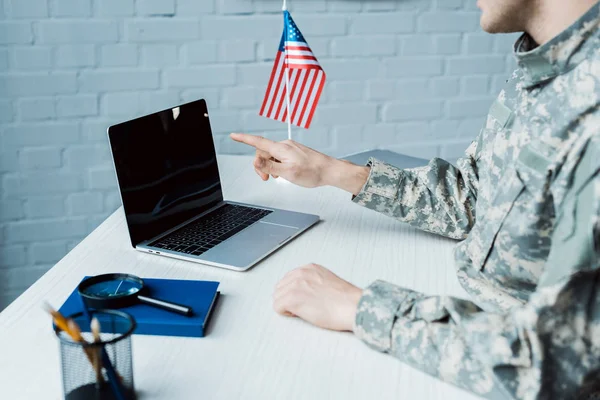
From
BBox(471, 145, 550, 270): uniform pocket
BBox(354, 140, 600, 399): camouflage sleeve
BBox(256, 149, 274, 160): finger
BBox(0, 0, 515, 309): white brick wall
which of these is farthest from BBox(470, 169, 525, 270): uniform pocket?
BBox(0, 0, 515, 309): white brick wall

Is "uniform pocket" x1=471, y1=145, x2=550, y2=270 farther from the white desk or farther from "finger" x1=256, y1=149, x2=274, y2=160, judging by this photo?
"finger" x1=256, y1=149, x2=274, y2=160

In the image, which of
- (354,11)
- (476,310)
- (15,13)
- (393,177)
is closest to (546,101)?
(476,310)

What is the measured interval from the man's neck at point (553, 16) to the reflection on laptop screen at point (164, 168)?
63cm

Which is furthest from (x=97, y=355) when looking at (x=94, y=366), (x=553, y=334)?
(x=553, y=334)

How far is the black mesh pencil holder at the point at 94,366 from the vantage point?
0.72 metres

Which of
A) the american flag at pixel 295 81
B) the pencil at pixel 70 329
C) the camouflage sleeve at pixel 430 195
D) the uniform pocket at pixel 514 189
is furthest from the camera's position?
the american flag at pixel 295 81

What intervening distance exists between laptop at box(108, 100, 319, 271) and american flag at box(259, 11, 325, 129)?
0.35 metres

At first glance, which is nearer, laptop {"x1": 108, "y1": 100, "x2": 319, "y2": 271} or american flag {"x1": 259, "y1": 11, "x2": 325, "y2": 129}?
laptop {"x1": 108, "y1": 100, "x2": 319, "y2": 271}

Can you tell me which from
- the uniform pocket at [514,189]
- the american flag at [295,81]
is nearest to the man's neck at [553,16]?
the uniform pocket at [514,189]

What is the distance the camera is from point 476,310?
88 centimetres

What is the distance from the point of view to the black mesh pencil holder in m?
0.72

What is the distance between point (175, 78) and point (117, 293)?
4.72 feet

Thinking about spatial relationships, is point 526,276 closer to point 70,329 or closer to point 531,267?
point 531,267

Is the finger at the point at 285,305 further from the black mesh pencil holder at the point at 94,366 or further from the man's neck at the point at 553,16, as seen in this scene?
the man's neck at the point at 553,16
